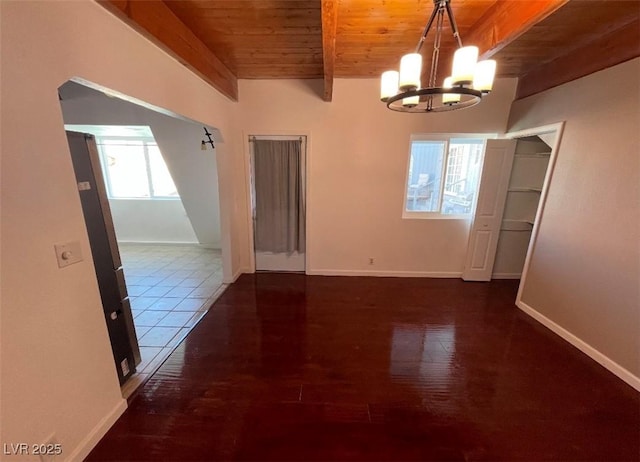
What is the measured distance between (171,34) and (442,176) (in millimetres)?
3472

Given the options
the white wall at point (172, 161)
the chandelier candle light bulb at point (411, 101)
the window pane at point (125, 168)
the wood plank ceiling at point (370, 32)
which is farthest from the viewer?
the window pane at point (125, 168)

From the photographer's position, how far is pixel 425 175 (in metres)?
3.77

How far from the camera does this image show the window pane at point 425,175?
12.0 feet

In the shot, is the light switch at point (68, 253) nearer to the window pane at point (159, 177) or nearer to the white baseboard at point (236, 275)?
the white baseboard at point (236, 275)

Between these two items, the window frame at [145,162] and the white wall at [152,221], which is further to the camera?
the white wall at [152,221]

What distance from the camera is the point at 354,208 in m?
3.75

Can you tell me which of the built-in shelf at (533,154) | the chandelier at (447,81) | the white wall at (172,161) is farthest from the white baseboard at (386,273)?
the chandelier at (447,81)

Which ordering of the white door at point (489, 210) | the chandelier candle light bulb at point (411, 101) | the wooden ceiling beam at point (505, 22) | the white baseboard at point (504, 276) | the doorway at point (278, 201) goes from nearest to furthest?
the chandelier candle light bulb at point (411, 101), the wooden ceiling beam at point (505, 22), the white door at point (489, 210), the doorway at point (278, 201), the white baseboard at point (504, 276)

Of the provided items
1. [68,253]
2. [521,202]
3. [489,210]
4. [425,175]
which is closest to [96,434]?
[68,253]

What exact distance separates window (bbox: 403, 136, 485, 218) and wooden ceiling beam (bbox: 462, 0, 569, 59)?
4.43ft

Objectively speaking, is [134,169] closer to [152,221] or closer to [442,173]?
[152,221]

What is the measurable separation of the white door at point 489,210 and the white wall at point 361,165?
146mm

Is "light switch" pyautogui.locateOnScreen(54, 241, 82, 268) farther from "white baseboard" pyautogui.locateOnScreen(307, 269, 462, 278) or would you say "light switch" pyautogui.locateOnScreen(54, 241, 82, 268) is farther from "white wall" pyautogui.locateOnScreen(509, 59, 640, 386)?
"white wall" pyautogui.locateOnScreen(509, 59, 640, 386)

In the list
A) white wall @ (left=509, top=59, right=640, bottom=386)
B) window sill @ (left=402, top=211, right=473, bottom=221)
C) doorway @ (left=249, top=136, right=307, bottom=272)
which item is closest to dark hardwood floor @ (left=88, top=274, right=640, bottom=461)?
white wall @ (left=509, top=59, right=640, bottom=386)
